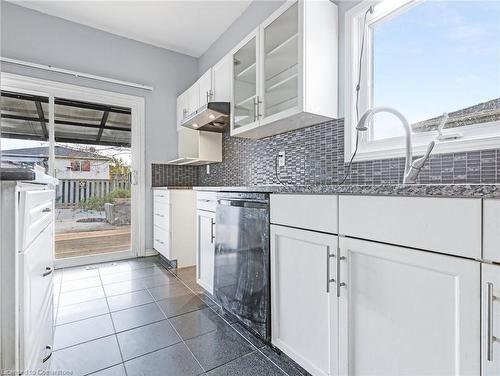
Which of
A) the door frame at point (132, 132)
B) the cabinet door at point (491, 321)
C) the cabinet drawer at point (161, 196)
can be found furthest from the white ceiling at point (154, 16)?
the cabinet door at point (491, 321)

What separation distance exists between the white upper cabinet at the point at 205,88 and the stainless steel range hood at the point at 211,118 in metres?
0.26

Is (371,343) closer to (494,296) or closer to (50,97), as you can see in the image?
(494,296)

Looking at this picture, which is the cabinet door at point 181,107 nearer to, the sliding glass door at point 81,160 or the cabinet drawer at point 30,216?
the sliding glass door at point 81,160

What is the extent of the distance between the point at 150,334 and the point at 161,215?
1.72 m

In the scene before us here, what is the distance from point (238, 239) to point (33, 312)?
996 millimetres

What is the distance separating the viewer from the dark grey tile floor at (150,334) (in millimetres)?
1333

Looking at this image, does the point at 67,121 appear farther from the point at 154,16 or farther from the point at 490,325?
the point at 490,325

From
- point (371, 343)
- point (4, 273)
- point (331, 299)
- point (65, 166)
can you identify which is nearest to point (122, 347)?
point (4, 273)

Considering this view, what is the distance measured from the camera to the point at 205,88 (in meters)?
2.93

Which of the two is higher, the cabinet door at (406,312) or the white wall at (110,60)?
the white wall at (110,60)

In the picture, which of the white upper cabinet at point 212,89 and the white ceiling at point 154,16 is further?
the white ceiling at point 154,16

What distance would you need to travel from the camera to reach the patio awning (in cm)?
281

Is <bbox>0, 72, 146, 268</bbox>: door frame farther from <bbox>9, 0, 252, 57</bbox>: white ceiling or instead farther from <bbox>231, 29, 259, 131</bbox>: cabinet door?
<bbox>231, 29, 259, 131</bbox>: cabinet door

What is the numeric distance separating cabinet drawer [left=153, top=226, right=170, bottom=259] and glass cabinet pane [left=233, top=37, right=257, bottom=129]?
1572 millimetres
